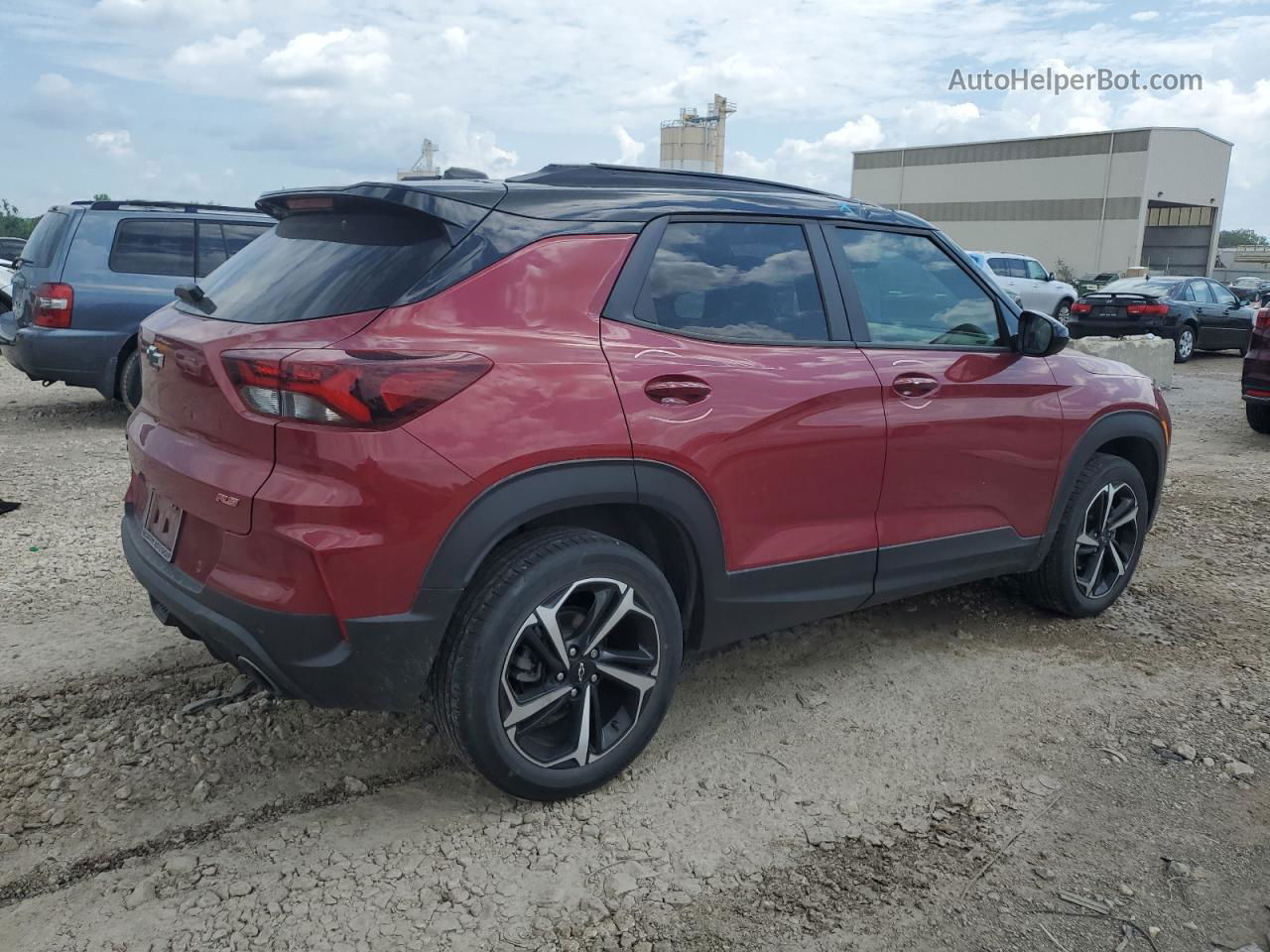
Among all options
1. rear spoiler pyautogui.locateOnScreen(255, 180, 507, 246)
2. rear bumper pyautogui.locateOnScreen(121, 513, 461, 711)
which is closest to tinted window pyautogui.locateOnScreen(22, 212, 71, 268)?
rear spoiler pyautogui.locateOnScreen(255, 180, 507, 246)

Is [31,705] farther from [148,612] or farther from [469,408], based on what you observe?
[469,408]

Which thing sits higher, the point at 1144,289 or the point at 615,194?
the point at 615,194

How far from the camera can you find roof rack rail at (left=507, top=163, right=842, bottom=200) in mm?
3295

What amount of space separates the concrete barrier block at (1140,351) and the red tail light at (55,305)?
10.7 m

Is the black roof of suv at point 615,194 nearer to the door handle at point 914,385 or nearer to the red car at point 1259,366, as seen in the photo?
the door handle at point 914,385

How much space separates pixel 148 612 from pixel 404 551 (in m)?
2.40

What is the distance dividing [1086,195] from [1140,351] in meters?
56.2

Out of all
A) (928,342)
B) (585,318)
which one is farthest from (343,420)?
(928,342)

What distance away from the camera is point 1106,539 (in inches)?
182

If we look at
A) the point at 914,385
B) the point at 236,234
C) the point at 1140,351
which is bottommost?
the point at 1140,351

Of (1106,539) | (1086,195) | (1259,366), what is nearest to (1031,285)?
(1259,366)

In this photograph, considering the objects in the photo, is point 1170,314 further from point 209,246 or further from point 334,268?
point 334,268

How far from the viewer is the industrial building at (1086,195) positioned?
60.4 meters

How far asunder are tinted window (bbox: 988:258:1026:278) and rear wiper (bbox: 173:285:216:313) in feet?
70.4
